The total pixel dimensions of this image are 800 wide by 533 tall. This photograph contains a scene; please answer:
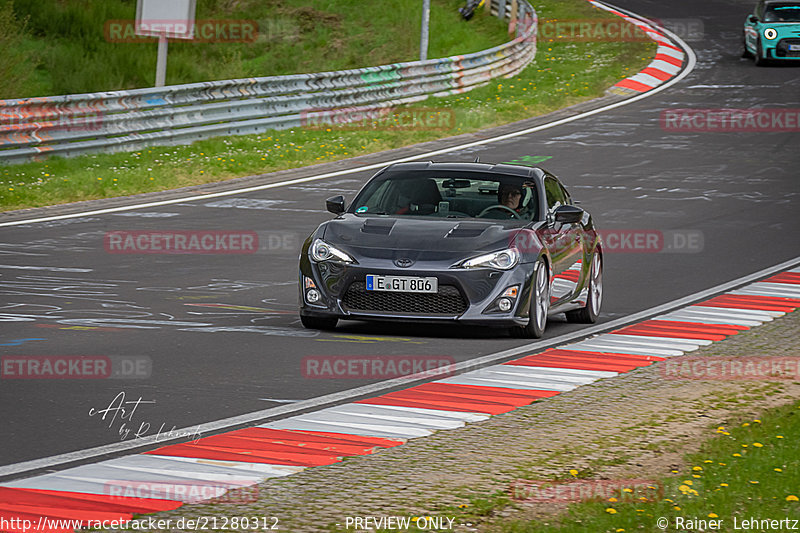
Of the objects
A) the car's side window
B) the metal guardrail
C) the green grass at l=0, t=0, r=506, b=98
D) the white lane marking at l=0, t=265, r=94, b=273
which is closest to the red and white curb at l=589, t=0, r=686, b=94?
the metal guardrail

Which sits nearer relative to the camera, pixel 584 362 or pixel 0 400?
pixel 0 400

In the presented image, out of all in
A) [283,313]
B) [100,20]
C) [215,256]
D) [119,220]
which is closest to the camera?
[283,313]

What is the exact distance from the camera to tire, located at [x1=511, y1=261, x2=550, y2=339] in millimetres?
11062

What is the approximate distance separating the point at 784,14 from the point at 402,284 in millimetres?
27294

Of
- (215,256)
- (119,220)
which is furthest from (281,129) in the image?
(215,256)

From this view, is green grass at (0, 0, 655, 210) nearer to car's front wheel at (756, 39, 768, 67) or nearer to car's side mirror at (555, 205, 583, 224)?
car's front wheel at (756, 39, 768, 67)

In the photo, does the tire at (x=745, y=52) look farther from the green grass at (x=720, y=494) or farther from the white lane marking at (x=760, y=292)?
the green grass at (x=720, y=494)

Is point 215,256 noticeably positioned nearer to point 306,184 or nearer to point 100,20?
point 306,184

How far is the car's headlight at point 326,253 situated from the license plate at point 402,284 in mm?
257

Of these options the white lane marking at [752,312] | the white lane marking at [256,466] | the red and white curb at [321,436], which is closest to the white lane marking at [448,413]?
the red and white curb at [321,436]

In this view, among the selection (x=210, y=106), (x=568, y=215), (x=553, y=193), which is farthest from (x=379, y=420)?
(x=210, y=106)

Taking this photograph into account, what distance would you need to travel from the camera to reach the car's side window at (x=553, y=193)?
40.4 ft

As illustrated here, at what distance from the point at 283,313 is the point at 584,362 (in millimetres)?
3215

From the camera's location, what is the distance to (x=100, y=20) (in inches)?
1468
